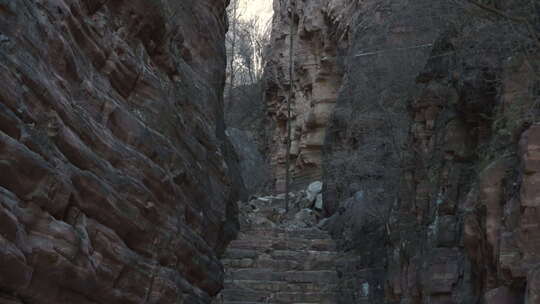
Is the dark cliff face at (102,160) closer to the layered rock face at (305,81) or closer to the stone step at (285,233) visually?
the stone step at (285,233)

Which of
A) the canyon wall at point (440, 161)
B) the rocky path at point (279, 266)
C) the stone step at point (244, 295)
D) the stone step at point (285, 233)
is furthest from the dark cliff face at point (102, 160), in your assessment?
the stone step at point (285, 233)

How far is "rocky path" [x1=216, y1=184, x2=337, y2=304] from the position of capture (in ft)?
46.8

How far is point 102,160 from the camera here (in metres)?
8.38

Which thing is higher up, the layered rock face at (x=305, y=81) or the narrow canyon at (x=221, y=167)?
the layered rock face at (x=305, y=81)

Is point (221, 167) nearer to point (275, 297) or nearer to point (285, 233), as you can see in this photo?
point (275, 297)

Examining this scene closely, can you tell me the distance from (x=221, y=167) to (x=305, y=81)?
1636cm

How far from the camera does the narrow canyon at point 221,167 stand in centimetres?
672

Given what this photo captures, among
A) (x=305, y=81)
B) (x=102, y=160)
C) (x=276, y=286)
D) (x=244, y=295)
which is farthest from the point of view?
(x=305, y=81)

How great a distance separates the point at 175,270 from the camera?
34.6 ft

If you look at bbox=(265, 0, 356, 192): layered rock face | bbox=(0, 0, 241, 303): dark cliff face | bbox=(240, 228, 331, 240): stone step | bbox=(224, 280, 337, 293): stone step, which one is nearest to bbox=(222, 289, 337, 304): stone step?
bbox=(224, 280, 337, 293): stone step

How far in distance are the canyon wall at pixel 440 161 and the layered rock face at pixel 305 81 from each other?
725 cm

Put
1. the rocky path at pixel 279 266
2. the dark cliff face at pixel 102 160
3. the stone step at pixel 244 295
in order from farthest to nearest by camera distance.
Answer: the rocky path at pixel 279 266
the stone step at pixel 244 295
the dark cliff face at pixel 102 160

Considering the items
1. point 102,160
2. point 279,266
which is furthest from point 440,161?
point 279,266

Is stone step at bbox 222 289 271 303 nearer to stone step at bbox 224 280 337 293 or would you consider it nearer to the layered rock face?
stone step at bbox 224 280 337 293
